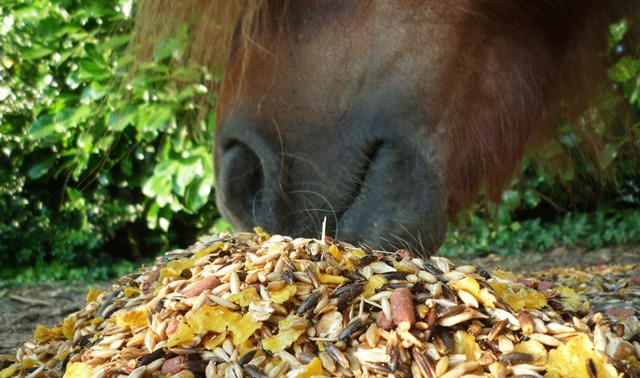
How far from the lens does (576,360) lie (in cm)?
97

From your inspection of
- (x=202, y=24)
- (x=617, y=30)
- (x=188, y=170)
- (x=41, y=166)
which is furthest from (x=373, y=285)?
(x=41, y=166)

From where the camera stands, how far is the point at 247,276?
1.13 metres

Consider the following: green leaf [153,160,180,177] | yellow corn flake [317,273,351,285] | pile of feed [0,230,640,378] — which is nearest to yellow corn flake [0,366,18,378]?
pile of feed [0,230,640,378]

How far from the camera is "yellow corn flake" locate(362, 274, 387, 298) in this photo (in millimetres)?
1074

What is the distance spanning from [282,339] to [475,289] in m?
0.32

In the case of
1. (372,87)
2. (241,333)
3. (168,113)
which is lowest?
(241,333)

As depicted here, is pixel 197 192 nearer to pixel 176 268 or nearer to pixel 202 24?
pixel 202 24

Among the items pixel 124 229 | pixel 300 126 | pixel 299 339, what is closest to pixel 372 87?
pixel 300 126

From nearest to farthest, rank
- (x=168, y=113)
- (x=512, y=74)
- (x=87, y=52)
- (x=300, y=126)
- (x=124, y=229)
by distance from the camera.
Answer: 1. (x=300, y=126)
2. (x=512, y=74)
3. (x=168, y=113)
4. (x=87, y=52)
5. (x=124, y=229)

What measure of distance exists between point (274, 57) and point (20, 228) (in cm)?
363

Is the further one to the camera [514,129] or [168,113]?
[168,113]

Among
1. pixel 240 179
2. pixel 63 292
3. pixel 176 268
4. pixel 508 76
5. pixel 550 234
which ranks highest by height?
pixel 508 76

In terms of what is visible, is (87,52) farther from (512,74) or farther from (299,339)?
(299,339)

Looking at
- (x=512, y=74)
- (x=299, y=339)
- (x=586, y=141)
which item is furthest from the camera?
(x=586, y=141)
